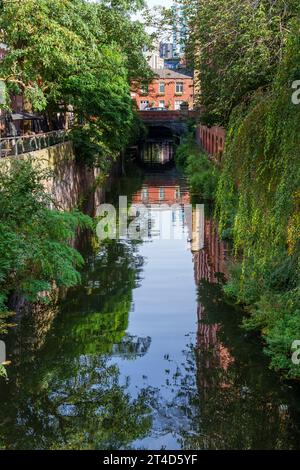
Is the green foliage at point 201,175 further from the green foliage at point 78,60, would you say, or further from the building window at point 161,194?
the green foliage at point 78,60

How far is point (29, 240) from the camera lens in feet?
51.4

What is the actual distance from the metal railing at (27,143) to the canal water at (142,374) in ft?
17.2

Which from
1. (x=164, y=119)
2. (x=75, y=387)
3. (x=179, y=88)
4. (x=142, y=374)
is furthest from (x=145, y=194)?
(x=179, y=88)

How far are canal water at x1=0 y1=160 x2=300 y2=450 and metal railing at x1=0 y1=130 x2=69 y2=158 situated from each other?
5.23 meters

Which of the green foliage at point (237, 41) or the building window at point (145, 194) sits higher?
the green foliage at point (237, 41)

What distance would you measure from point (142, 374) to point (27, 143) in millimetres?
14717

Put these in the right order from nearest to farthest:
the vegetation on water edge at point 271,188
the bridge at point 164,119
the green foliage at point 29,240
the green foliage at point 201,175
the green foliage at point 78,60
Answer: the vegetation on water edge at point 271,188
the green foliage at point 29,240
the green foliage at point 78,60
the green foliage at point 201,175
the bridge at point 164,119

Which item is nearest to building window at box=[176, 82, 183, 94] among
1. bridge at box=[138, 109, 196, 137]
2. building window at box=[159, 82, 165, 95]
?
building window at box=[159, 82, 165, 95]

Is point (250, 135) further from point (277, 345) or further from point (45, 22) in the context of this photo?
point (45, 22)

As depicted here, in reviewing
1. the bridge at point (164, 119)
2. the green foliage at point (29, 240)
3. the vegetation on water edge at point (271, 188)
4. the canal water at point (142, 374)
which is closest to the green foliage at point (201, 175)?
the canal water at point (142, 374)

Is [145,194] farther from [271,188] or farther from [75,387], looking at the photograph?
[271,188]

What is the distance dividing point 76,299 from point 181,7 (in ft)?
38.0

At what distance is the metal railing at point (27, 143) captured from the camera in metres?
22.6

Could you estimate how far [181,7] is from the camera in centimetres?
2289
